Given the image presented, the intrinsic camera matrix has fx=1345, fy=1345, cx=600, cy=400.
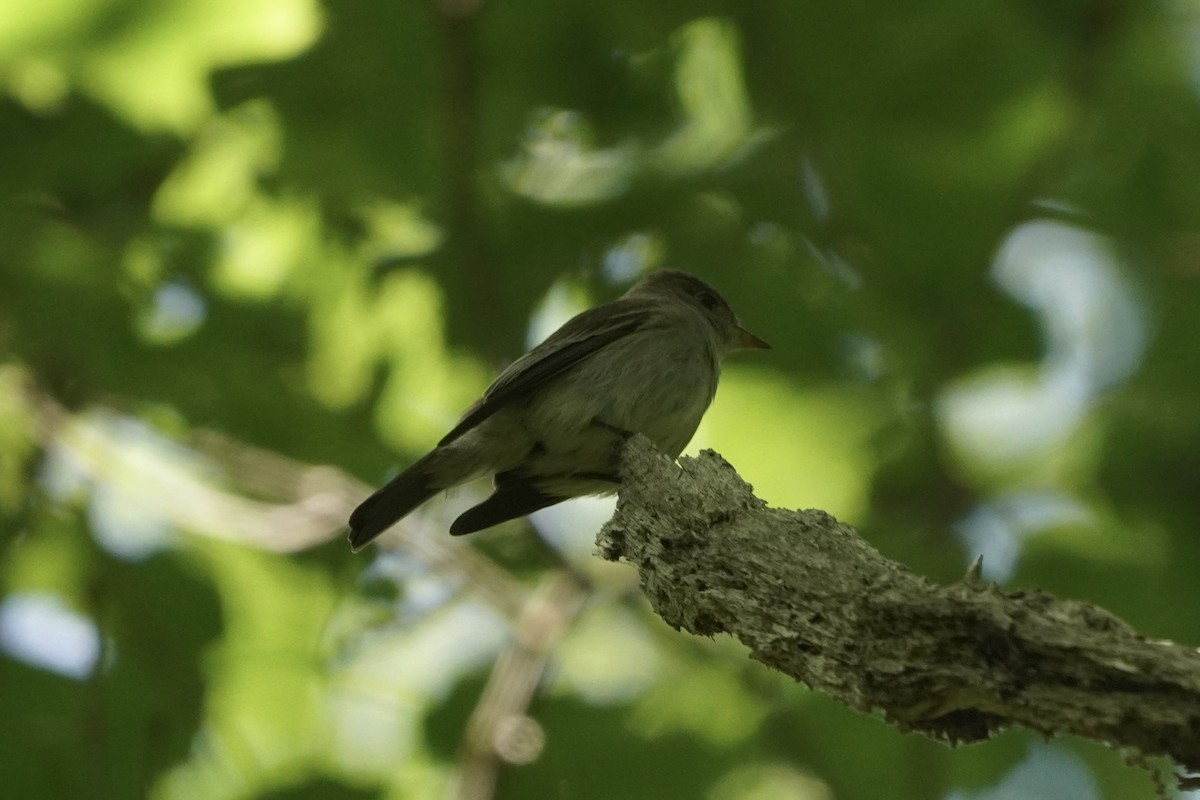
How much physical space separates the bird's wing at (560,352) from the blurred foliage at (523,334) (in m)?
0.20

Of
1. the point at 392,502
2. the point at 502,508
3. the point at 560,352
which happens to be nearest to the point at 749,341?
the point at 560,352

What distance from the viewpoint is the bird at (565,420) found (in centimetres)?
482

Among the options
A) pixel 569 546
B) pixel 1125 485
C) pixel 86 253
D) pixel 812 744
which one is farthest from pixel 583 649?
pixel 86 253

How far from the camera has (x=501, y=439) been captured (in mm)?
4977

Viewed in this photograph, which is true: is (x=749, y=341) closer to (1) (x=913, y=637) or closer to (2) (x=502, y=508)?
(2) (x=502, y=508)

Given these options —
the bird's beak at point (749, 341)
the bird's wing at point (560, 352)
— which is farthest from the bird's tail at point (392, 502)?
the bird's beak at point (749, 341)

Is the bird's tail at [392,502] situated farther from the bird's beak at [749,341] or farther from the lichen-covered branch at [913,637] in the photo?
the lichen-covered branch at [913,637]

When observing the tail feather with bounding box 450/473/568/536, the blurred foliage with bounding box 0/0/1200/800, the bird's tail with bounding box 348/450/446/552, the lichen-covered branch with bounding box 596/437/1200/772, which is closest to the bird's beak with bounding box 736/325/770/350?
the blurred foliage with bounding box 0/0/1200/800

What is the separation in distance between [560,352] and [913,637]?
9.40 ft

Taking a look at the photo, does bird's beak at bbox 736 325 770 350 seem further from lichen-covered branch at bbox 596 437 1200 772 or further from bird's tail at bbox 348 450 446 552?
lichen-covered branch at bbox 596 437 1200 772

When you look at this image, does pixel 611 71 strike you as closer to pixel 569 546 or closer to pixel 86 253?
pixel 569 546

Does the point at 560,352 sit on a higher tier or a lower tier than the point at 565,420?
higher

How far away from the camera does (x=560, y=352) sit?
503 cm

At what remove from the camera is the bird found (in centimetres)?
482
